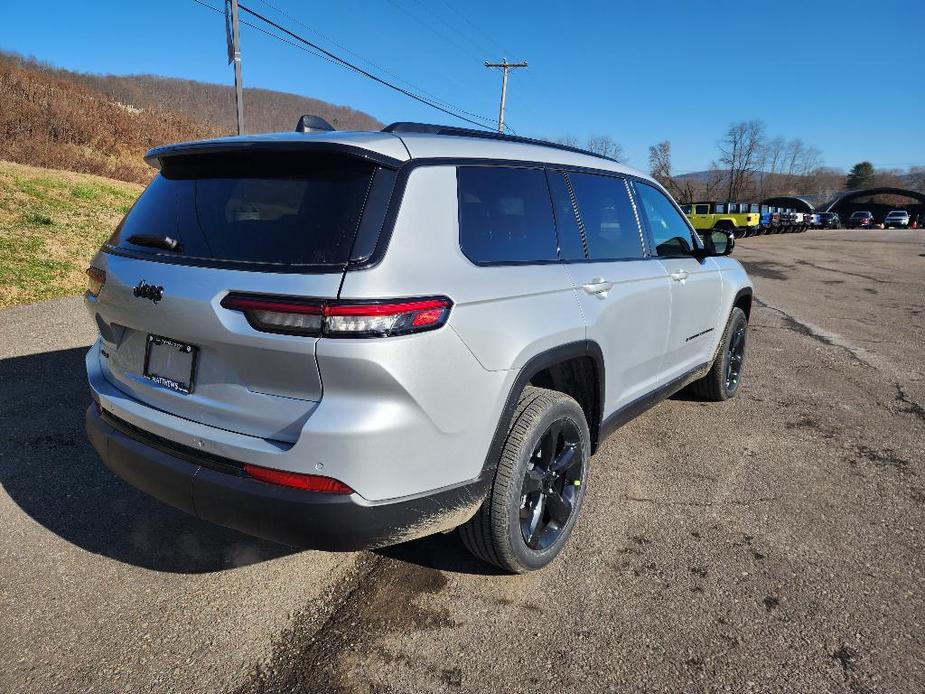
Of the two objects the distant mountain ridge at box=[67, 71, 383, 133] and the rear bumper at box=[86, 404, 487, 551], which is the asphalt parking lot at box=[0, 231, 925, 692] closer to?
the rear bumper at box=[86, 404, 487, 551]

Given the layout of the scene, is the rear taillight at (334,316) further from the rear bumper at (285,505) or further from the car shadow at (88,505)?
the car shadow at (88,505)

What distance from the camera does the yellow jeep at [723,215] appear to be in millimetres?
32625

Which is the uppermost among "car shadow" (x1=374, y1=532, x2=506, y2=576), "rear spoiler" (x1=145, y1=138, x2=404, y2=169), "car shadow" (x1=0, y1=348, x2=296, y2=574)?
"rear spoiler" (x1=145, y1=138, x2=404, y2=169)

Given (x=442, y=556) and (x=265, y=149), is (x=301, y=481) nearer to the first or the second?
(x=442, y=556)

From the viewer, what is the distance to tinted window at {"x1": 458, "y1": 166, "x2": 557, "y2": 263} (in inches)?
91.4

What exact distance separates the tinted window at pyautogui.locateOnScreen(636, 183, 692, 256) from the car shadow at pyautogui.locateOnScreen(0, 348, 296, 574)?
2772mm

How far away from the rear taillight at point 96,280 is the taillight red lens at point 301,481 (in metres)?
1.13

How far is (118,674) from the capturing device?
2.07 metres

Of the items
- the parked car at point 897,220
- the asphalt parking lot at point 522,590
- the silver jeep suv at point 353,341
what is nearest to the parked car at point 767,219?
the parked car at point 897,220

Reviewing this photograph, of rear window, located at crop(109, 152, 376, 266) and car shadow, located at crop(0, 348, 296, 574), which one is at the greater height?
rear window, located at crop(109, 152, 376, 266)

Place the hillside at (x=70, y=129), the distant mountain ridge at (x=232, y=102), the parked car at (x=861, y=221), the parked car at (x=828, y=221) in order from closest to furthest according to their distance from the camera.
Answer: the hillside at (x=70, y=129), the distant mountain ridge at (x=232, y=102), the parked car at (x=828, y=221), the parked car at (x=861, y=221)

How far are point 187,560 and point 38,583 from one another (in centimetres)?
56

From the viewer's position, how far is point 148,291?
7.25 ft

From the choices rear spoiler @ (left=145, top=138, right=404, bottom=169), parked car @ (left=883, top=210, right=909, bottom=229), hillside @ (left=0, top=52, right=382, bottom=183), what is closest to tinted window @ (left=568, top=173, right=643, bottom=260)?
rear spoiler @ (left=145, top=138, right=404, bottom=169)
